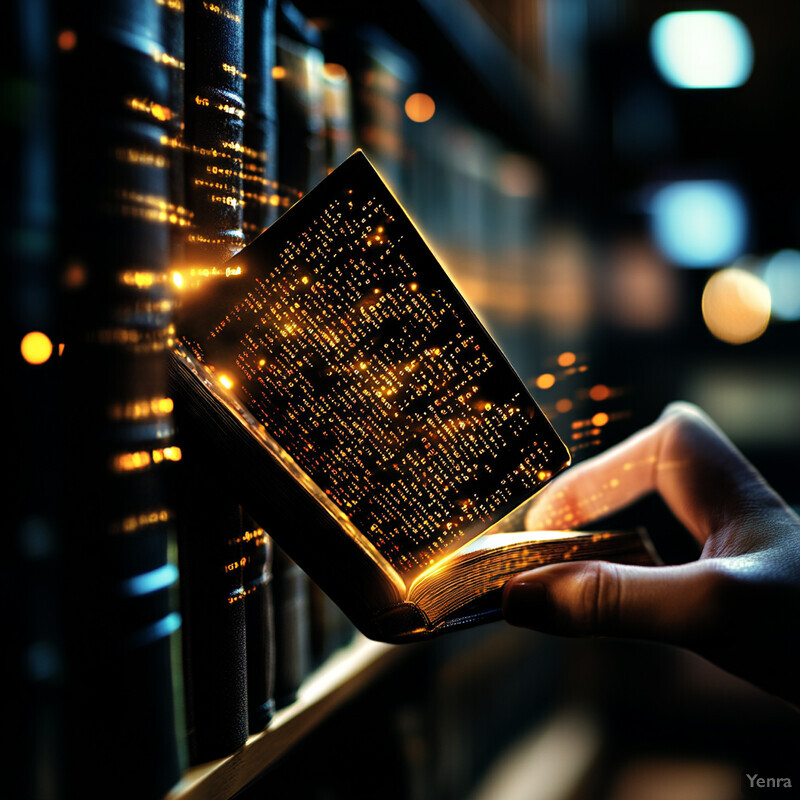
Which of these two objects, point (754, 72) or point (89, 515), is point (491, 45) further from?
point (754, 72)

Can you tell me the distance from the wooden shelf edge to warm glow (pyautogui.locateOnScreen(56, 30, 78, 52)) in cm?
35

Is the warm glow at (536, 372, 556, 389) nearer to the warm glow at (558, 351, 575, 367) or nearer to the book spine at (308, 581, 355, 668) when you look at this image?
the warm glow at (558, 351, 575, 367)

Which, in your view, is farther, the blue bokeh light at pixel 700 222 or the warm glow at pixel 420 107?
the blue bokeh light at pixel 700 222

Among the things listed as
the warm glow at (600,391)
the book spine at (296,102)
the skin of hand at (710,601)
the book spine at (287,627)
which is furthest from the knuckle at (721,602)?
the warm glow at (600,391)

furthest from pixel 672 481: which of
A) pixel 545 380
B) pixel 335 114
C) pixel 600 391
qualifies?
pixel 600 391

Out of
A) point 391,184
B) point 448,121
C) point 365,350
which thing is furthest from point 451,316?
point 448,121

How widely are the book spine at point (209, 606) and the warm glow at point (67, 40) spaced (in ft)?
0.61

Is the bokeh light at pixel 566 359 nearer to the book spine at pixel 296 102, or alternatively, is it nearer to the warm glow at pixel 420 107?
the warm glow at pixel 420 107

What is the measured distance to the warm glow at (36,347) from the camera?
256mm

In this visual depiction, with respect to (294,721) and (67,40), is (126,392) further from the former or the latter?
(294,721)

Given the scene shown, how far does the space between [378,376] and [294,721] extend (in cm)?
25

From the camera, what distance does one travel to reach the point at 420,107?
2.06ft

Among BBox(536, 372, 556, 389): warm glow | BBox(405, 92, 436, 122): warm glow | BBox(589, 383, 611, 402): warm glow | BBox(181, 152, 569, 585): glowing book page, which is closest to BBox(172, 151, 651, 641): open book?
BBox(181, 152, 569, 585): glowing book page

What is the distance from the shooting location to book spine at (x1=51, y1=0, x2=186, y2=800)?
0.26 metres
